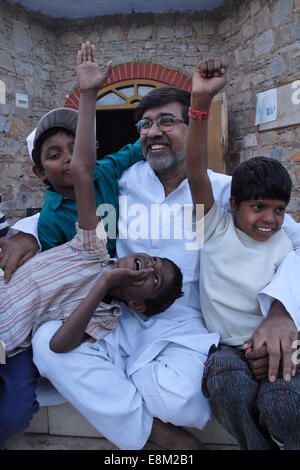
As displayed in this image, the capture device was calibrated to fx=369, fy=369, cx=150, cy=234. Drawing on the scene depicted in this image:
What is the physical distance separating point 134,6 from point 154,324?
5.49 metres

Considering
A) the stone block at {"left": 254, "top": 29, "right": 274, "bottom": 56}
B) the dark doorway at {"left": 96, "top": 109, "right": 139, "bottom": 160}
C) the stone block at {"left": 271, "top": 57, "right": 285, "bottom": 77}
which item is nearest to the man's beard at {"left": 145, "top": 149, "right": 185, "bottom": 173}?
the stone block at {"left": 271, "top": 57, "right": 285, "bottom": 77}

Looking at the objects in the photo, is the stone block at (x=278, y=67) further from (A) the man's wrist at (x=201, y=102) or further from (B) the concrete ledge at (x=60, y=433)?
(B) the concrete ledge at (x=60, y=433)

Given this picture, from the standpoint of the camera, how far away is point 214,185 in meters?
2.18

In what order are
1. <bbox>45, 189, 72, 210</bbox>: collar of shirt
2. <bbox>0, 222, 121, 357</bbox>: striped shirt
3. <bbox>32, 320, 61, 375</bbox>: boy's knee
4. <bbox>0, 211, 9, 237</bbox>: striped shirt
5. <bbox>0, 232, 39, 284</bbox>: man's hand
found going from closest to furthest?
1. <bbox>32, 320, 61, 375</bbox>: boy's knee
2. <bbox>0, 222, 121, 357</bbox>: striped shirt
3. <bbox>0, 232, 39, 284</bbox>: man's hand
4. <bbox>0, 211, 9, 237</bbox>: striped shirt
5. <bbox>45, 189, 72, 210</bbox>: collar of shirt

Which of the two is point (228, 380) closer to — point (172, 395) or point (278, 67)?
point (172, 395)

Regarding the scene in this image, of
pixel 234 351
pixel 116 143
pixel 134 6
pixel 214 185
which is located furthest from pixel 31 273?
pixel 116 143

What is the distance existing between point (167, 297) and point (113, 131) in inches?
252

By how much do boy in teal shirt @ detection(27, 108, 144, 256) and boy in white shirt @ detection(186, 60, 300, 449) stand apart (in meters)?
0.61

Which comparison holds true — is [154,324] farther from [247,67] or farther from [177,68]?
[177,68]

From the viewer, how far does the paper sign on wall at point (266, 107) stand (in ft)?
16.2

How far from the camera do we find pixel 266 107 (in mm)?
5035

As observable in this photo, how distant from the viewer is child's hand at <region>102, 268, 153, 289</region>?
162 centimetres

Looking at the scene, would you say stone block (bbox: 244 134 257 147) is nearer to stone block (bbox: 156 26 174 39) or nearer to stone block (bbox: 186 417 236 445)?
stone block (bbox: 156 26 174 39)

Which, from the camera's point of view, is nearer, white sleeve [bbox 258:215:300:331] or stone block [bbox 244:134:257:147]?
white sleeve [bbox 258:215:300:331]
